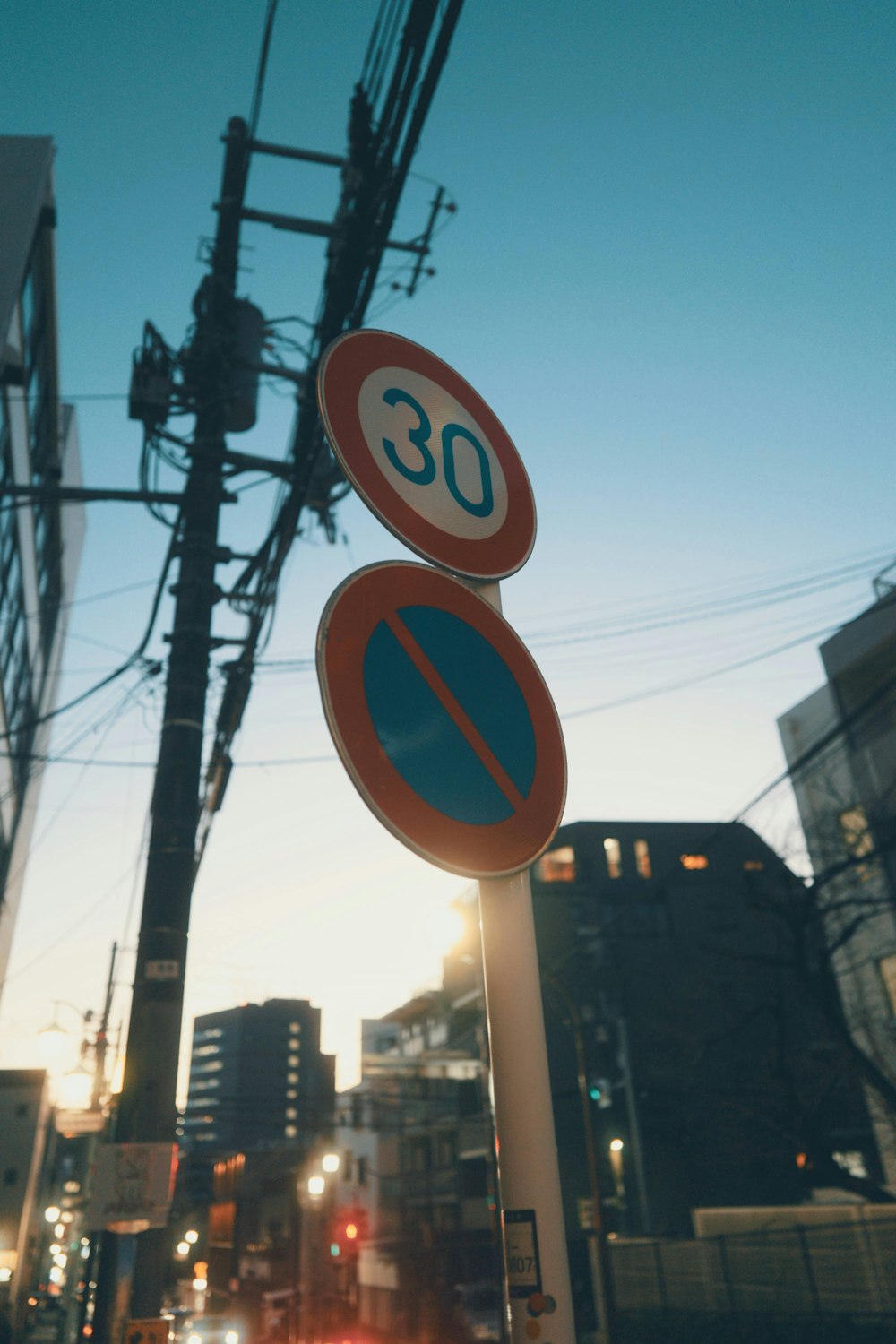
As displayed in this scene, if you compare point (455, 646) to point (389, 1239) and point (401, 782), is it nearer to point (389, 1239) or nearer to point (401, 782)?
point (401, 782)

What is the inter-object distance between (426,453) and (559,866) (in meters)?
40.8

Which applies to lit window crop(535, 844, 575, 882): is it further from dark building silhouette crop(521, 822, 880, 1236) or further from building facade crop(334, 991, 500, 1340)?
building facade crop(334, 991, 500, 1340)

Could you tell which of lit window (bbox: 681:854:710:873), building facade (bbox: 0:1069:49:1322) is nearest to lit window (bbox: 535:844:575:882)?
lit window (bbox: 681:854:710:873)

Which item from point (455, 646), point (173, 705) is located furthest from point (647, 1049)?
point (455, 646)

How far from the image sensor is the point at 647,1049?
3297 cm

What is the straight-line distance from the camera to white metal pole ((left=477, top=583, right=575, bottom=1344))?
148 centimetres

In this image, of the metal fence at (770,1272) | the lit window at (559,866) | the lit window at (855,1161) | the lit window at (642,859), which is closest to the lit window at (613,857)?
the lit window at (642,859)

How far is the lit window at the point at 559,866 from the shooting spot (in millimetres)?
40941

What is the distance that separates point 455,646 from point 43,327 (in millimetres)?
21467

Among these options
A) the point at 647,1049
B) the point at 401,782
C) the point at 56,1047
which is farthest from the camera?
the point at 647,1049

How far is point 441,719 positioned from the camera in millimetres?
1782

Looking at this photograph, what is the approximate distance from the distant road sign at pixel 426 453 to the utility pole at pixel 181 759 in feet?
16.7

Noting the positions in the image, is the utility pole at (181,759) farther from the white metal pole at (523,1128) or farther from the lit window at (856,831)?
the lit window at (856,831)

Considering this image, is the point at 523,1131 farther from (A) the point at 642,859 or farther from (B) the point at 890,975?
(A) the point at 642,859
